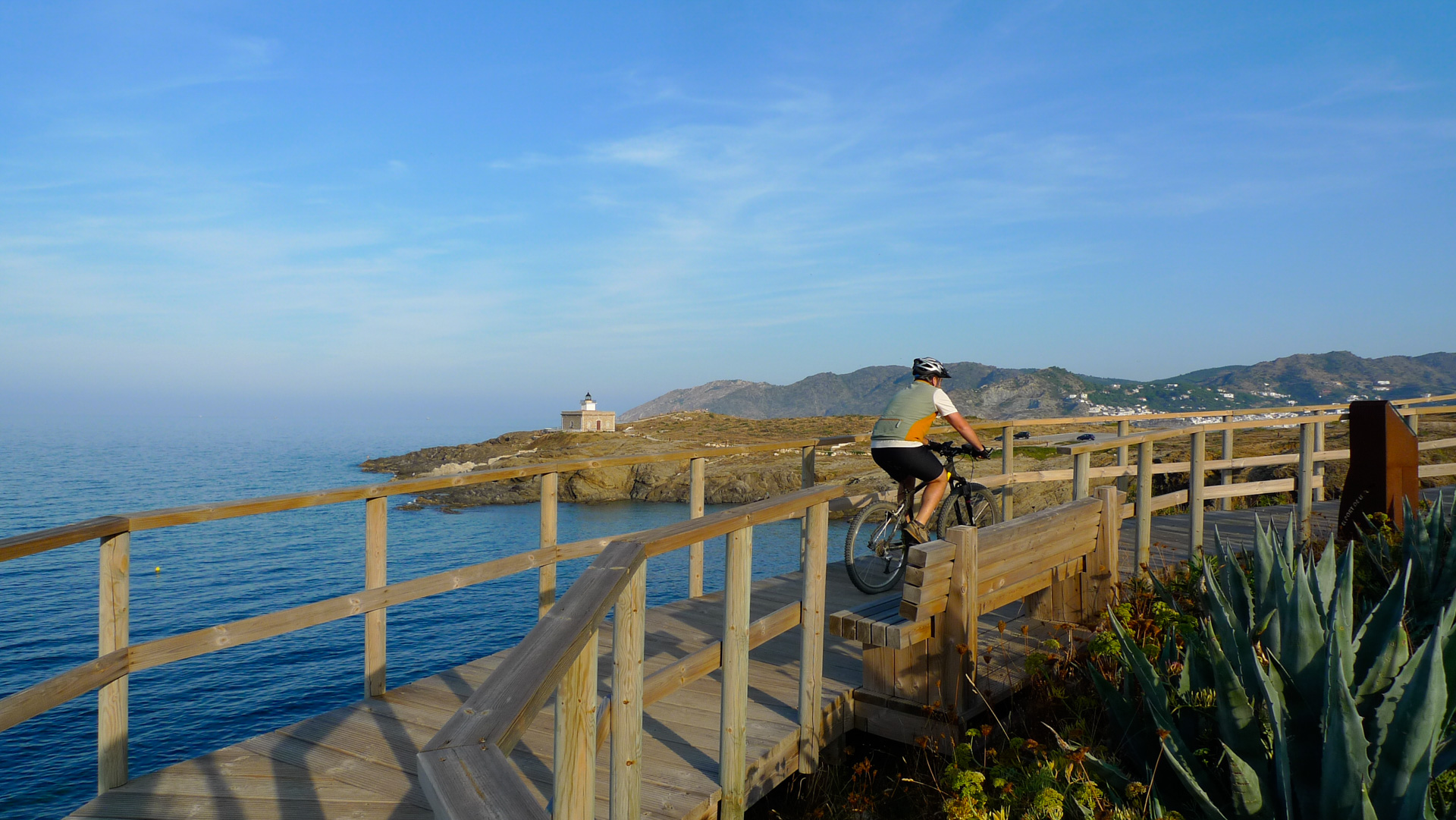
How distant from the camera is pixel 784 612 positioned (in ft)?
14.2

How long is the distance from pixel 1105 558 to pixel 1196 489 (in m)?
2.35

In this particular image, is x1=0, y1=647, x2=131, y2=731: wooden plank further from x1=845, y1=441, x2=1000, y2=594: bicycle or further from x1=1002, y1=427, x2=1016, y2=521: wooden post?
x1=1002, y1=427, x2=1016, y2=521: wooden post

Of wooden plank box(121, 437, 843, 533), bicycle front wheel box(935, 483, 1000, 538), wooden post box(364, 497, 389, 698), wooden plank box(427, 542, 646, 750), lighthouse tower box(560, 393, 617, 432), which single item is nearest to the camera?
wooden plank box(427, 542, 646, 750)

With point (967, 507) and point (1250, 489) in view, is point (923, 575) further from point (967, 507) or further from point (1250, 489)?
point (1250, 489)

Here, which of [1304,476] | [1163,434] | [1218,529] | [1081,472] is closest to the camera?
[1081,472]

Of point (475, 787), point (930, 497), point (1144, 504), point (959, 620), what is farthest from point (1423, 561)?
point (475, 787)

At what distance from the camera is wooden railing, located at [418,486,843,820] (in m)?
1.16

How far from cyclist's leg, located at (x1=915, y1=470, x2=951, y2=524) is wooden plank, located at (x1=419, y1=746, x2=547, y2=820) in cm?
582

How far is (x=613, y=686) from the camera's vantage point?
9.03ft

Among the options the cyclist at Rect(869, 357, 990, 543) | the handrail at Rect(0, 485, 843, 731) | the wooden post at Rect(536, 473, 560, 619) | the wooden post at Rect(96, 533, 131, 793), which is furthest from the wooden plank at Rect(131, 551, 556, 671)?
the cyclist at Rect(869, 357, 990, 543)

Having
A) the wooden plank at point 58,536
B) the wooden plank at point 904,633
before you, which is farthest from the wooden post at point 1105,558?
the wooden plank at point 58,536

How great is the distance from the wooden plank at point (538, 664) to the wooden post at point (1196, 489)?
660 cm

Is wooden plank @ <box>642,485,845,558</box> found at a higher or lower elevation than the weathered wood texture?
higher

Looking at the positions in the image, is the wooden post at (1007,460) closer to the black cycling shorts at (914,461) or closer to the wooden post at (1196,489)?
the wooden post at (1196,489)
